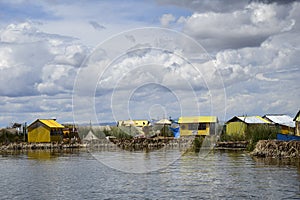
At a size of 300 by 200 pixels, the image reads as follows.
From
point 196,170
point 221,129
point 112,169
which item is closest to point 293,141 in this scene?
point 196,170

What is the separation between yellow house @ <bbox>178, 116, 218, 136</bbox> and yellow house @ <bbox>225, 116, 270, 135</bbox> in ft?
11.3

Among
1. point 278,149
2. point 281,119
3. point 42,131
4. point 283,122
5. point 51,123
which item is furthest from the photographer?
point 51,123

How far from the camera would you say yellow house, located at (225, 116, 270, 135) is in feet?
212

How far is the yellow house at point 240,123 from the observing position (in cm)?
6456

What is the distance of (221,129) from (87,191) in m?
44.4

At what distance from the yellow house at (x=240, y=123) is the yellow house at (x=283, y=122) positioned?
1627mm

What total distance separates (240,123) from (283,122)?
6548mm

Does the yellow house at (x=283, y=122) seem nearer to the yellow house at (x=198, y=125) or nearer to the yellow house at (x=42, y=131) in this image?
the yellow house at (x=198, y=125)

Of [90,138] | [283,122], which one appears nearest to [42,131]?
[90,138]

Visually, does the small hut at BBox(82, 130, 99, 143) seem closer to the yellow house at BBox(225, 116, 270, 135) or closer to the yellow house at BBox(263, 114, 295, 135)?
the yellow house at BBox(225, 116, 270, 135)

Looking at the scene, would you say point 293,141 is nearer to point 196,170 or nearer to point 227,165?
point 227,165

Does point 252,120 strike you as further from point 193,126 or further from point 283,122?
point 193,126

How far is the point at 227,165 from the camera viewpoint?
1446 inches

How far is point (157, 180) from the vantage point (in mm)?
29141
